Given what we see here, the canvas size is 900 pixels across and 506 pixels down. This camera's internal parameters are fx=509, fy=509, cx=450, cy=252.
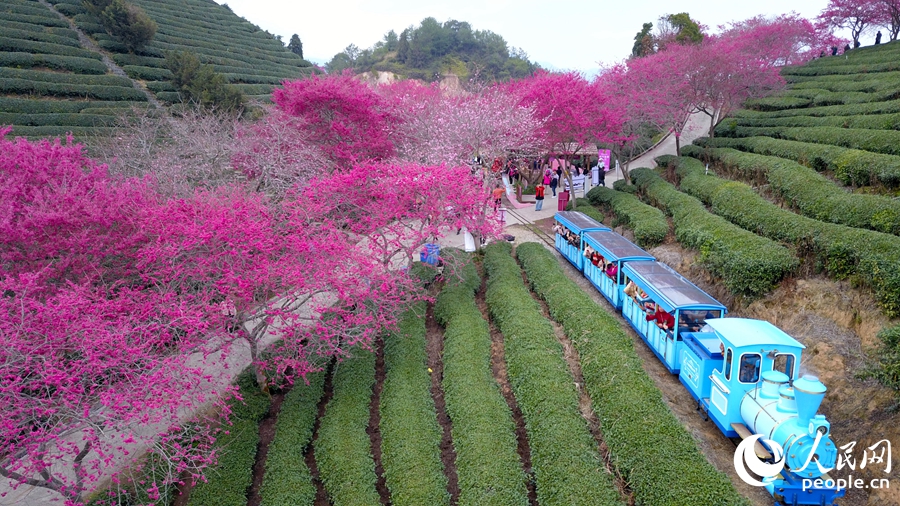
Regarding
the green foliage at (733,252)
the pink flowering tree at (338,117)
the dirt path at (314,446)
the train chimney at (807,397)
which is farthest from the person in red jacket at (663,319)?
the pink flowering tree at (338,117)

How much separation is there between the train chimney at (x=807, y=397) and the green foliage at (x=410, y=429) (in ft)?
19.0

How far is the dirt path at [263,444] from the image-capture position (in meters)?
9.73

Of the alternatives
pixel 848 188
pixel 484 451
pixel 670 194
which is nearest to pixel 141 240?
pixel 484 451

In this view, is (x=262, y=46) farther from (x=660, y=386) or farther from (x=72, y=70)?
(x=660, y=386)

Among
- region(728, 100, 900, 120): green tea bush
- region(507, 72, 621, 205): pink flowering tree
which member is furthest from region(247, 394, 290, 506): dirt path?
region(728, 100, 900, 120): green tea bush

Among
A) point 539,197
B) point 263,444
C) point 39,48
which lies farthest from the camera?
point 39,48

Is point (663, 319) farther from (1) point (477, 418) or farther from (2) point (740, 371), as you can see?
(1) point (477, 418)

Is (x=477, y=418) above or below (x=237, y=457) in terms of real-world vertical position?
above

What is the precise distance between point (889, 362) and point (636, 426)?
4.34 metres

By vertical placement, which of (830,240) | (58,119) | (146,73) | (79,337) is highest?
(146,73)

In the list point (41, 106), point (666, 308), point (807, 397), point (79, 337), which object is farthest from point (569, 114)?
point (41, 106)

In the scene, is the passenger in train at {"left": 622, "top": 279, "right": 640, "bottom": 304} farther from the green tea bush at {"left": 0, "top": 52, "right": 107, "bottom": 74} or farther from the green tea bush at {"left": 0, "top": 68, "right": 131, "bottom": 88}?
the green tea bush at {"left": 0, "top": 52, "right": 107, "bottom": 74}

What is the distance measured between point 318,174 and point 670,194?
1437 cm

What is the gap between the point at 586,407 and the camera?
35.9 feet
